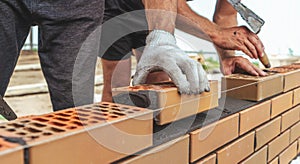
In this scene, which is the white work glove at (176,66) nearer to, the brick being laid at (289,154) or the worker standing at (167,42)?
the worker standing at (167,42)

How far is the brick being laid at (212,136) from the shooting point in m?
0.64

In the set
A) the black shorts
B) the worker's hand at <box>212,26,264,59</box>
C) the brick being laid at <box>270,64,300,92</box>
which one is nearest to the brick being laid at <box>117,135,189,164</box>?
the worker's hand at <box>212,26,264,59</box>

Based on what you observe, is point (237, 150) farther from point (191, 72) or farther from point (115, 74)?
point (115, 74)

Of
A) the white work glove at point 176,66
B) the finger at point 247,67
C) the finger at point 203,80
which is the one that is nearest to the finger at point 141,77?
the white work glove at point 176,66

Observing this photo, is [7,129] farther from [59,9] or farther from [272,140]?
[272,140]

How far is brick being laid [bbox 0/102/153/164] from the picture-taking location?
1.28 ft

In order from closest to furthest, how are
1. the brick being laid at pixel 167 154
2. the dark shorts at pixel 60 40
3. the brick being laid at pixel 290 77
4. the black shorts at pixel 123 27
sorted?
the brick being laid at pixel 167 154 → the dark shorts at pixel 60 40 → the brick being laid at pixel 290 77 → the black shorts at pixel 123 27

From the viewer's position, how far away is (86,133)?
16.7 inches

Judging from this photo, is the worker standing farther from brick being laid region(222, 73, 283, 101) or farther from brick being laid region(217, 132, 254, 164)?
brick being laid region(217, 132, 254, 164)

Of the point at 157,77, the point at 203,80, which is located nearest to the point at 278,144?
the point at 157,77

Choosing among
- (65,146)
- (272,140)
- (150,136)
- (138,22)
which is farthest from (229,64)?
(65,146)

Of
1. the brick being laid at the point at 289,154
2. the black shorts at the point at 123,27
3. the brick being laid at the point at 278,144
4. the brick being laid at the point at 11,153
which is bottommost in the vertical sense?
the brick being laid at the point at 289,154

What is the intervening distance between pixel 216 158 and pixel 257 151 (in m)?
0.26

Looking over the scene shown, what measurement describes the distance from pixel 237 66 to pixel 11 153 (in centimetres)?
89
